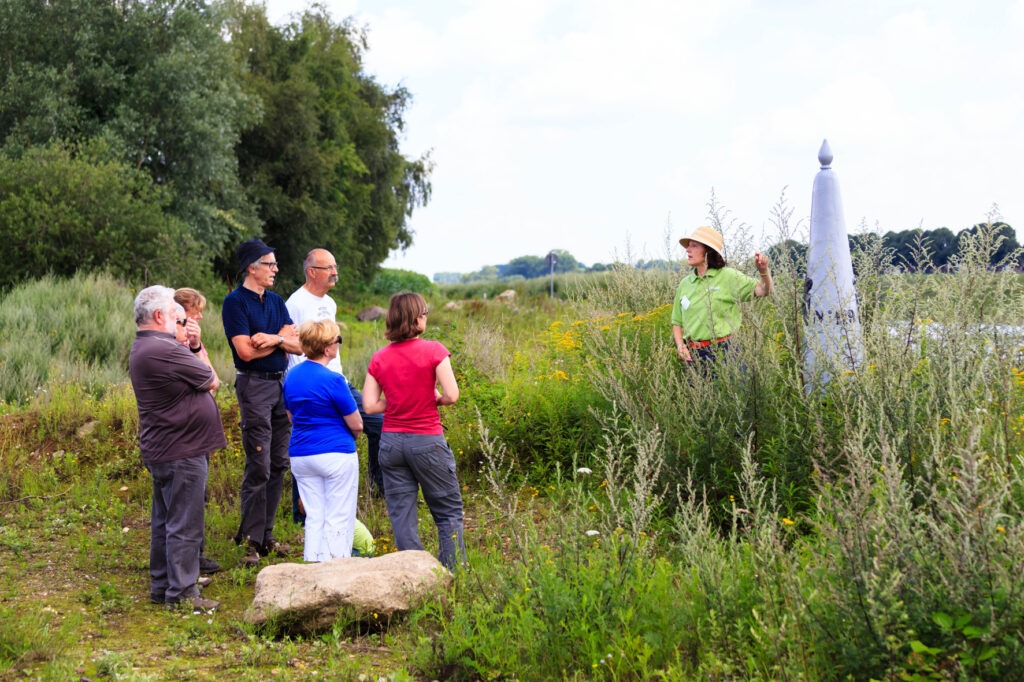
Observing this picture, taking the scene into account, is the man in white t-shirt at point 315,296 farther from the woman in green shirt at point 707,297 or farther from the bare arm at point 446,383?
the woman in green shirt at point 707,297

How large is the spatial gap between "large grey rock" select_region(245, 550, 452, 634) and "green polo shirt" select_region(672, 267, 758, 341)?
2853mm

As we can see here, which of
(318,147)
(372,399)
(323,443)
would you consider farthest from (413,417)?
(318,147)

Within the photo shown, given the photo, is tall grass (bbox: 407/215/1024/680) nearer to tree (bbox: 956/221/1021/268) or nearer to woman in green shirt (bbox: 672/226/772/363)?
tree (bbox: 956/221/1021/268)

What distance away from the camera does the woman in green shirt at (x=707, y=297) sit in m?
6.74

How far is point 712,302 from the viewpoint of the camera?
683 centimetres

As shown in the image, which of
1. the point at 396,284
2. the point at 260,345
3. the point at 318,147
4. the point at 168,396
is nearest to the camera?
the point at 168,396

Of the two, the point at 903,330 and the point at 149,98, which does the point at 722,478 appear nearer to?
the point at 903,330

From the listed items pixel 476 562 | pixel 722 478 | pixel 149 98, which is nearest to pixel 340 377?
pixel 476 562

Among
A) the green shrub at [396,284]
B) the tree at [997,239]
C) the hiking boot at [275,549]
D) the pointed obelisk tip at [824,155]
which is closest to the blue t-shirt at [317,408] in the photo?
the hiking boot at [275,549]

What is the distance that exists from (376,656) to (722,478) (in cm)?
259

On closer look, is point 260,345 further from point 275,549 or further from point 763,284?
point 763,284

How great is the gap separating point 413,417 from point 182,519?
5.07 feet

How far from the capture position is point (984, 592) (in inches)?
124

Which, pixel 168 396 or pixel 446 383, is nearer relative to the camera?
pixel 446 383
